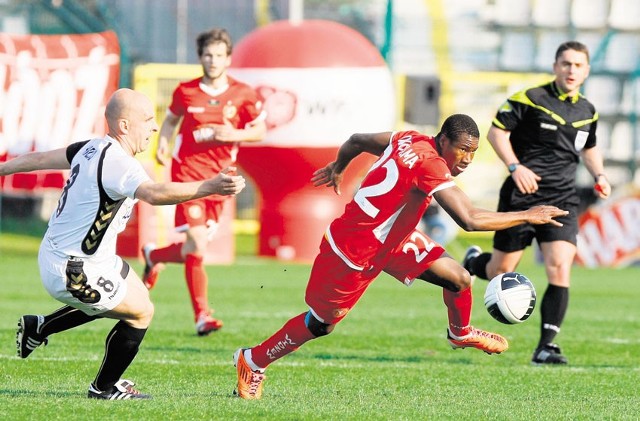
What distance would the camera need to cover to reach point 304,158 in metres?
19.6

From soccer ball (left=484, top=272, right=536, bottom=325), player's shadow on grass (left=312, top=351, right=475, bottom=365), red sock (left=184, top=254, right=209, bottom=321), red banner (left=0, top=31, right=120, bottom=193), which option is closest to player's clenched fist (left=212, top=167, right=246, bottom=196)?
soccer ball (left=484, top=272, right=536, bottom=325)

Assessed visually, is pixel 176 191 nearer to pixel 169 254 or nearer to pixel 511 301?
pixel 511 301

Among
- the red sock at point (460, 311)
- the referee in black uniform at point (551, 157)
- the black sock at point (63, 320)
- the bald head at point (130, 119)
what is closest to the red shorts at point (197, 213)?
the referee in black uniform at point (551, 157)

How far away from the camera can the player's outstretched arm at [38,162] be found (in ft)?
21.2

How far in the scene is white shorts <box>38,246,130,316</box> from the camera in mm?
6234

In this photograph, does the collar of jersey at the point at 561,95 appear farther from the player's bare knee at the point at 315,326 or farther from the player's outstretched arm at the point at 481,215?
the player's bare knee at the point at 315,326

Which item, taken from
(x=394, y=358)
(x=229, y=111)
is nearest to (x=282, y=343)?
(x=394, y=358)

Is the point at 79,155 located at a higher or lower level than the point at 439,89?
higher

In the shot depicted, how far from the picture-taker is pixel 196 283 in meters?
10.1

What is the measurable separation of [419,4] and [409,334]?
18831 millimetres

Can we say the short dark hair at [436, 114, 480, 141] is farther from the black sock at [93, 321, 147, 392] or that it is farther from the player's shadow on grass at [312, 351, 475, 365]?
the player's shadow on grass at [312, 351, 475, 365]

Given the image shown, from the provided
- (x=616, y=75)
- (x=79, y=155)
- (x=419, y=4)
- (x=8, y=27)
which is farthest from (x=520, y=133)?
(x=419, y=4)

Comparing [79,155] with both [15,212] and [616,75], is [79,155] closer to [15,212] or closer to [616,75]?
[616,75]

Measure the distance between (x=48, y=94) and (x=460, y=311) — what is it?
13.2 m
